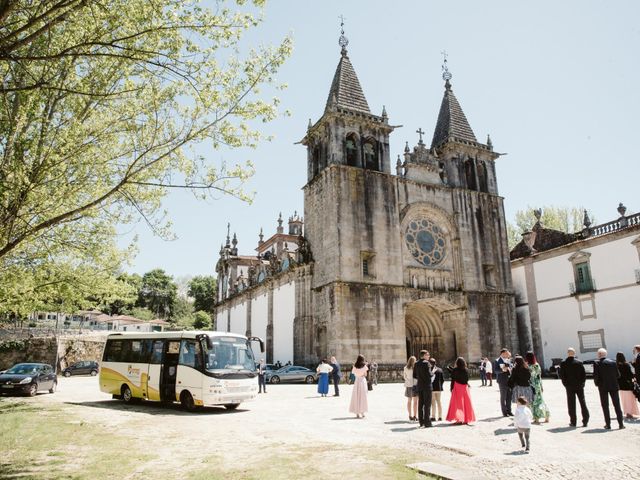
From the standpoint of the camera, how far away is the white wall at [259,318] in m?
36.5

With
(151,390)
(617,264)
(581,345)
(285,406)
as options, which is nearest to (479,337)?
(581,345)

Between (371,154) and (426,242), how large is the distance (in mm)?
6869

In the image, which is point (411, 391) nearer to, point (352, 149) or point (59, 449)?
point (59, 449)

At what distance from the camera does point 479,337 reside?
30.5m

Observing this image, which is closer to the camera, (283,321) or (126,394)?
(126,394)

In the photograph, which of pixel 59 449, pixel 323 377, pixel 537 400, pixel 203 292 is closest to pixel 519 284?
pixel 323 377

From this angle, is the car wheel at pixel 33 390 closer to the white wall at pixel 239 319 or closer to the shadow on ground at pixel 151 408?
the shadow on ground at pixel 151 408

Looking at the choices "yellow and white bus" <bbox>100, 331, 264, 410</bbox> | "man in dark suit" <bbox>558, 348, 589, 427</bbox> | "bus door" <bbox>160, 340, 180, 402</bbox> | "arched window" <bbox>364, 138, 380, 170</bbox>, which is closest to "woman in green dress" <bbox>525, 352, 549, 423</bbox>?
"man in dark suit" <bbox>558, 348, 589, 427</bbox>

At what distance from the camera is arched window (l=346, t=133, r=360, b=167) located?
30125 millimetres

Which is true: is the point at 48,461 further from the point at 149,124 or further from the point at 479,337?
the point at 479,337

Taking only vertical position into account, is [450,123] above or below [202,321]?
above

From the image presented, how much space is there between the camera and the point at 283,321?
32781 millimetres

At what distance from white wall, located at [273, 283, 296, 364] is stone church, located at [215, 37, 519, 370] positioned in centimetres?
13

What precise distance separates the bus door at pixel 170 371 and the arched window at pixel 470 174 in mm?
26108
